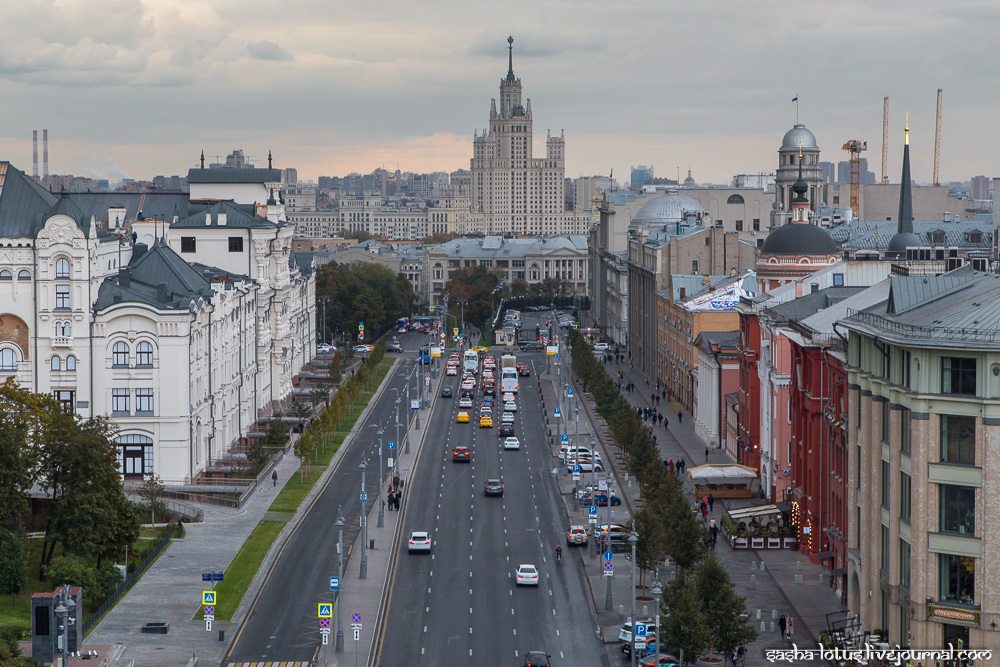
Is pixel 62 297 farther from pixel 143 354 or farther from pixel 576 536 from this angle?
pixel 576 536

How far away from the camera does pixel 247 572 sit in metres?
80.7

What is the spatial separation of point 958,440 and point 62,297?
70.5 m

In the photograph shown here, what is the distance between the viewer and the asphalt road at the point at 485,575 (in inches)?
2596

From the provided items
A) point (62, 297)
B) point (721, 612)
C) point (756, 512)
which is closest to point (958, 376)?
point (721, 612)

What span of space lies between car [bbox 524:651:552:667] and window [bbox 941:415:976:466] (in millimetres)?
18552

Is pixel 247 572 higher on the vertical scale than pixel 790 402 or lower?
lower

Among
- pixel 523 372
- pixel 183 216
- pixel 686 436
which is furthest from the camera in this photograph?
pixel 523 372

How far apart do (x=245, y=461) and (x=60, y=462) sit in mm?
32255

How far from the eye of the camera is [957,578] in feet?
182

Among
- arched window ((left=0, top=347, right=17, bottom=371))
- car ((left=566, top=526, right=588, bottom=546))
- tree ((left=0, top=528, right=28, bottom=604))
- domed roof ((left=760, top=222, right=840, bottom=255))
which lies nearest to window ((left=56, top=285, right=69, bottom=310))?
arched window ((left=0, top=347, right=17, bottom=371))

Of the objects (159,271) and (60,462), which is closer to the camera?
(60,462)

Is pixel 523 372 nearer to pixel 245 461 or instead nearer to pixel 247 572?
pixel 245 461

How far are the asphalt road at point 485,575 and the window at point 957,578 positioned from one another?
1608 centimetres

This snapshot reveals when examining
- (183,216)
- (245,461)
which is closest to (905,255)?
(245,461)
